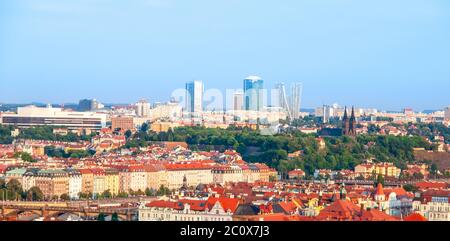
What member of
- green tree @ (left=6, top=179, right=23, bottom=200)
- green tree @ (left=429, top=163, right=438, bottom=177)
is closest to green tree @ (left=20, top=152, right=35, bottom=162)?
green tree @ (left=6, top=179, right=23, bottom=200)

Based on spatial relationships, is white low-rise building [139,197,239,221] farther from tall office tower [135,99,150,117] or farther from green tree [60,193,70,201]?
tall office tower [135,99,150,117]

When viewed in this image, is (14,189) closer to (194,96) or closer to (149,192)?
(149,192)

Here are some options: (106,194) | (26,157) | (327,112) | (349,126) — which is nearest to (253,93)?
(349,126)

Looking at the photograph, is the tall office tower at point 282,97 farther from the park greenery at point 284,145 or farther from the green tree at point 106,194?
the green tree at point 106,194

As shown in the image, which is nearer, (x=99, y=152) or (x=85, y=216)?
(x=85, y=216)
